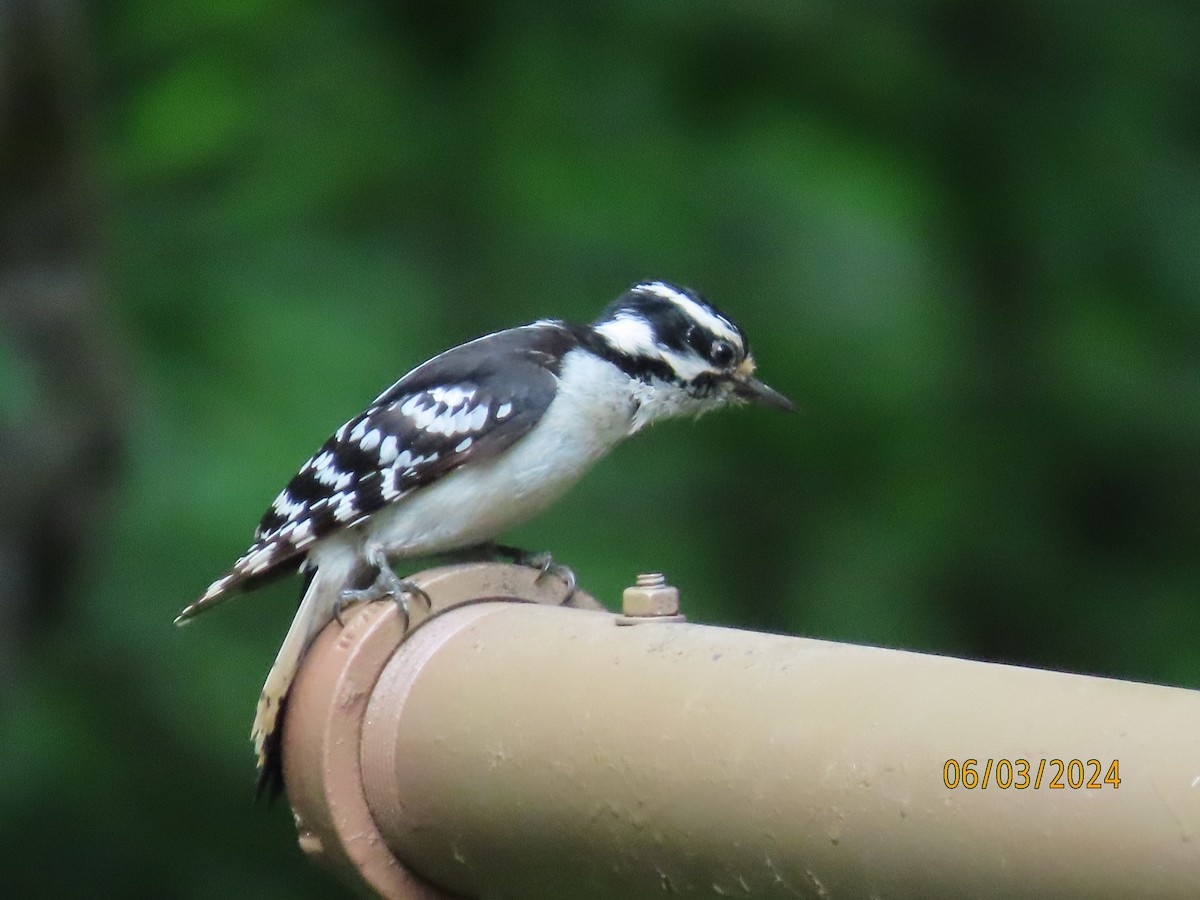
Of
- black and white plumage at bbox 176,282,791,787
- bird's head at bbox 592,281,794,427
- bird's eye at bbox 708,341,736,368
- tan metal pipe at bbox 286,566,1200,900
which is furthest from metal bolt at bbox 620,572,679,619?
bird's eye at bbox 708,341,736,368

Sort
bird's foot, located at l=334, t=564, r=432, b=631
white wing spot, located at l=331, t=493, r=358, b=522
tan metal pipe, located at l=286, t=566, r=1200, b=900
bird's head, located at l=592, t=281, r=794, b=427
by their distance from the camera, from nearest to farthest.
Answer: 1. tan metal pipe, located at l=286, t=566, r=1200, b=900
2. bird's foot, located at l=334, t=564, r=432, b=631
3. white wing spot, located at l=331, t=493, r=358, b=522
4. bird's head, located at l=592, t=281, r=794, b=427

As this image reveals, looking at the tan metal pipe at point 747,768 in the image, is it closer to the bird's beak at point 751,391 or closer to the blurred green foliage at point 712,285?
the bird's beak at point 751,391

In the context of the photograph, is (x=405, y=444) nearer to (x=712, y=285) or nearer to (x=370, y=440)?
(x=370, y=440)

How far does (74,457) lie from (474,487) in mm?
1956

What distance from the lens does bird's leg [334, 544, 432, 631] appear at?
253 cm

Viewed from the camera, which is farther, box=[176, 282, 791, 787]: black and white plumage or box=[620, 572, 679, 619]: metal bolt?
box=[176, 282, 791, 787]: black and white plumage

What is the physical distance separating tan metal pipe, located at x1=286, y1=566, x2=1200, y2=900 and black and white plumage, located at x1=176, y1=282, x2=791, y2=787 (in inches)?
32.6

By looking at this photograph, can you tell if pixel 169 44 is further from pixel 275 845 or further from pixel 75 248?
pixel 275 845

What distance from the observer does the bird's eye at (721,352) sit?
3.81 m

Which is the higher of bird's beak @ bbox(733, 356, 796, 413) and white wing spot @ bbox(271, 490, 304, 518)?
bird's beak @ bbox(733, 356, 796, 413)

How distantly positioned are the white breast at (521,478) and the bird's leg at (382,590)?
0.07 meters

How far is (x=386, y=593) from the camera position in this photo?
8.76 ft

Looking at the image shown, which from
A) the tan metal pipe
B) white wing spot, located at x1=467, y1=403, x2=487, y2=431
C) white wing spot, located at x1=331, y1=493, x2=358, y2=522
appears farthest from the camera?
white wing spot, located at x1=467, y1=403, x2=487, y2=431

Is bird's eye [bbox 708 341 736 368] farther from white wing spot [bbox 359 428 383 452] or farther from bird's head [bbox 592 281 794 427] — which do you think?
white wing spot [bbox 359 428 383 452]
